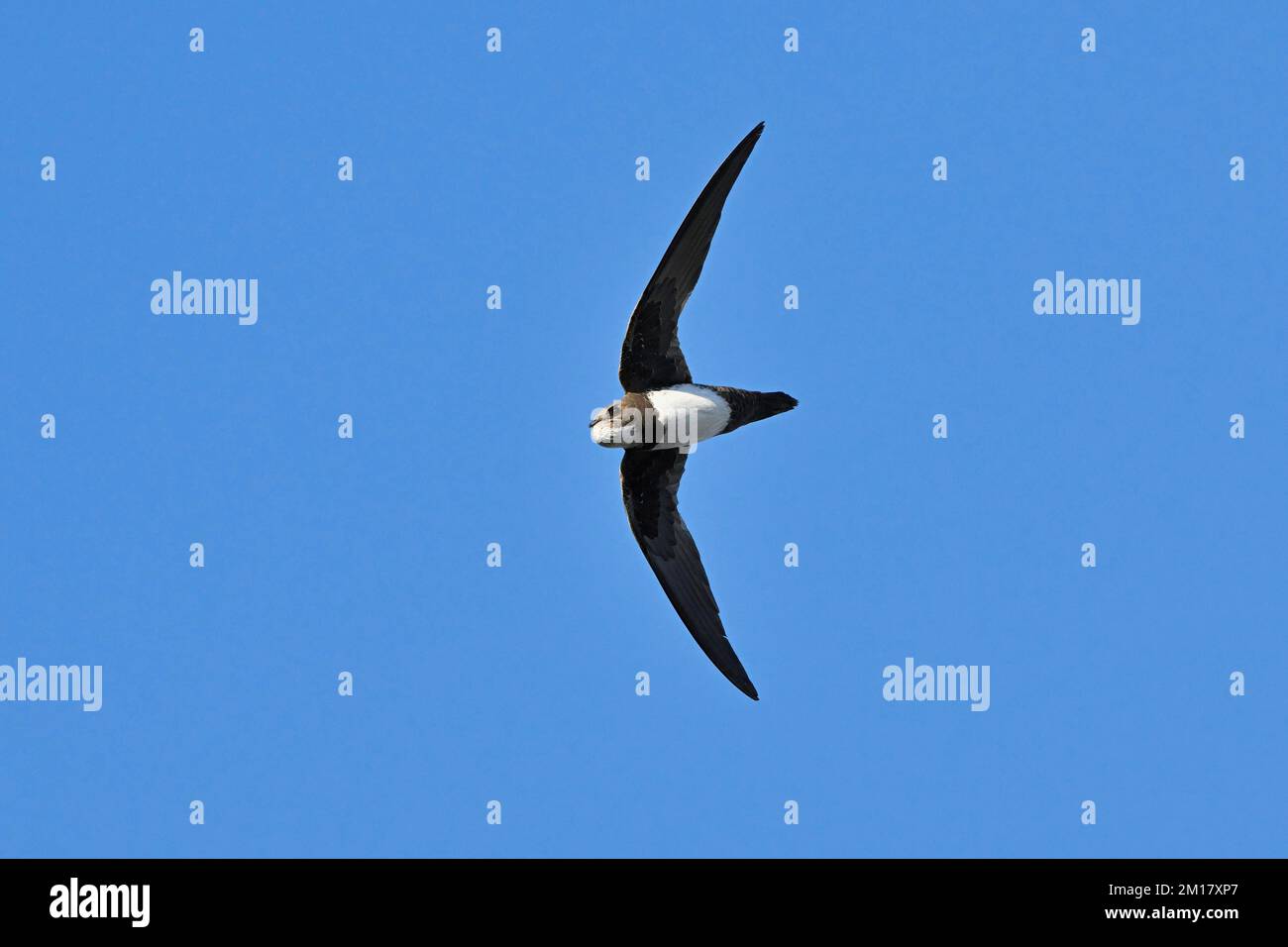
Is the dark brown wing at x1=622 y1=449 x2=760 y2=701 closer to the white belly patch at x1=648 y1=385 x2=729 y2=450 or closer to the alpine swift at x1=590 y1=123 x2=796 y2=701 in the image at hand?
the alpine swift at x1=590 y1=123 x2=796 y2=701

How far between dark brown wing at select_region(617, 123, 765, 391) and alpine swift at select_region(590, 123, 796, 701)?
1cm

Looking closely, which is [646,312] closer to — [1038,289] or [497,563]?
[497,563]

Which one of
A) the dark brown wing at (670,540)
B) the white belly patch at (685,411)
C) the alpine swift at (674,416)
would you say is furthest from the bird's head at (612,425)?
the dark brown wing at (670,540)

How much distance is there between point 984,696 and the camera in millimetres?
17781

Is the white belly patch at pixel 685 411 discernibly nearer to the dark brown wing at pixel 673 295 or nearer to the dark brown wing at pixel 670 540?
the dark brown wing at pixel 673 295

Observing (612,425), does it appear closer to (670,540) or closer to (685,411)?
(685,411)

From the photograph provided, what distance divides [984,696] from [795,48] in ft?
25.4

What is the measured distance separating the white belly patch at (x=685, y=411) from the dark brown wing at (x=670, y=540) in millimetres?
560

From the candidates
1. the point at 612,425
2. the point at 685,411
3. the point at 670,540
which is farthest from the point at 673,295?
the point at 670,540

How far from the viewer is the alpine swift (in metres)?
15.5

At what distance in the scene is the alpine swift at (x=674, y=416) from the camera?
1555cm

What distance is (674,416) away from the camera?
15.9 metres

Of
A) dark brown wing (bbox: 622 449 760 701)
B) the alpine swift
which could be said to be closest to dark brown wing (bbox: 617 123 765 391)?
the alpine swift
